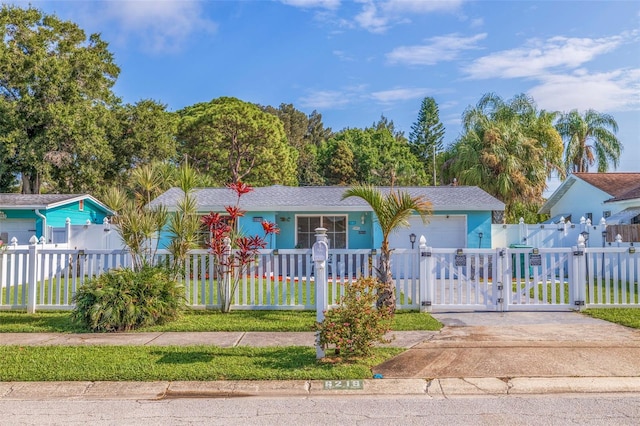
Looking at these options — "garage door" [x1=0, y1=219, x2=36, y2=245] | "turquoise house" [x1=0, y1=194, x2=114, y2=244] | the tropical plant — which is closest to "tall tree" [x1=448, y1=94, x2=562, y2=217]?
"turquoise house" [x1=0, y1=194, x2=114, y2=244]

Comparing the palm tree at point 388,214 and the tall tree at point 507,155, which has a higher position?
the tall tree at point 507,155

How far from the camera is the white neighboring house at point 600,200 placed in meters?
17.5

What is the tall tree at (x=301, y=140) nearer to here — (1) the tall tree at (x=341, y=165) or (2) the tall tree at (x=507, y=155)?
(1) the tall tree at (x=341, y=165)

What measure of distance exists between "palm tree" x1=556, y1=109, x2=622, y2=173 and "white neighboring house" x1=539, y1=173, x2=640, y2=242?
8681 mm

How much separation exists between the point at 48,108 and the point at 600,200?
91.8 feet

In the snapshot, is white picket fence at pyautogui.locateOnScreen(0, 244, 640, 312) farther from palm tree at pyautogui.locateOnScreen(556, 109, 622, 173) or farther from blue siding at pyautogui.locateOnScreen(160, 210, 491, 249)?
palm tree at pyautogui.locateOnScreen(556, 109, 622, 173)

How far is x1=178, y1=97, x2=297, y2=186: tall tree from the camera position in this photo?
34719 mm

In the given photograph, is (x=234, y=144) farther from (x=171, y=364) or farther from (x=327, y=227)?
(x=171, y=364)

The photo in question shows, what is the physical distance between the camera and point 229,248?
895 cm

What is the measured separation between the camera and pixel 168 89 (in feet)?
105

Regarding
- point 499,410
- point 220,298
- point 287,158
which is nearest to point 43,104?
point 287,158

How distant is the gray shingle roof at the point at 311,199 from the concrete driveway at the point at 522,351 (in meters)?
9.07

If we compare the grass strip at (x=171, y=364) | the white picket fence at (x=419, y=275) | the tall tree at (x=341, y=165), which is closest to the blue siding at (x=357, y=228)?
the white picket fence at (x=419, y=275)

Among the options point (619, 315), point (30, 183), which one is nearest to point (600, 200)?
point (619, 315)
